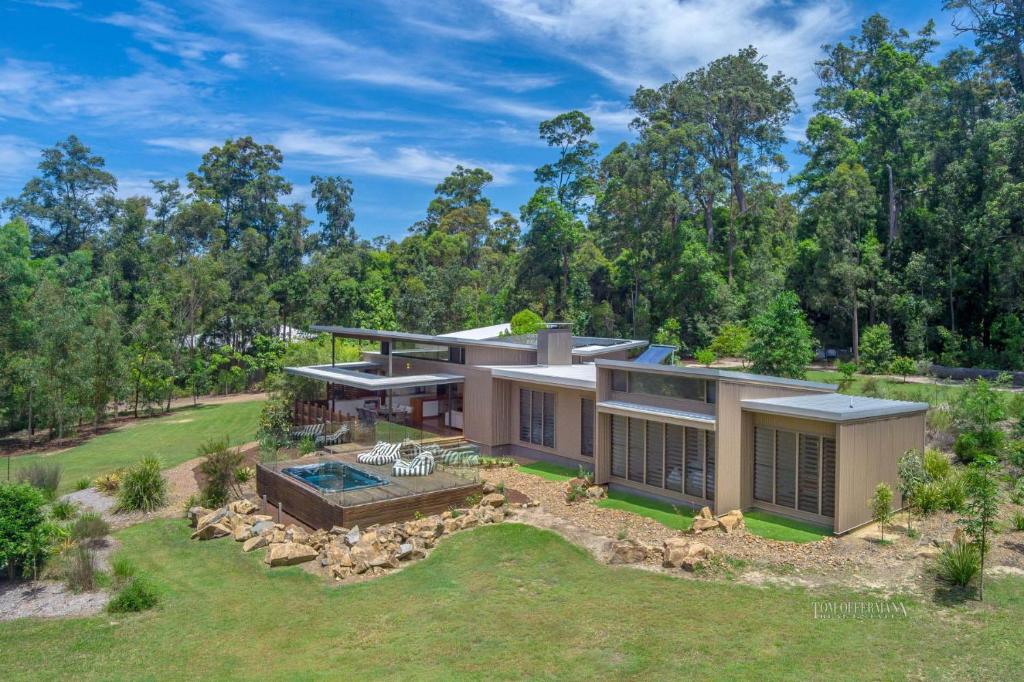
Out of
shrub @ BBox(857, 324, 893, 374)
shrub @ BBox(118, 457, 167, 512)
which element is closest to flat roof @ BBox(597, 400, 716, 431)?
shrub @ BBox(118, 457, 167, 512)

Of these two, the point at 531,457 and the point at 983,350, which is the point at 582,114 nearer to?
the point at 983,350

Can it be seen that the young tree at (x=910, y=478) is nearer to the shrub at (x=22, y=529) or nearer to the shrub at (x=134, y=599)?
the shrub at (x=134, y=599)

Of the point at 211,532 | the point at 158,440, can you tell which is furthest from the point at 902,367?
the point at 158,440

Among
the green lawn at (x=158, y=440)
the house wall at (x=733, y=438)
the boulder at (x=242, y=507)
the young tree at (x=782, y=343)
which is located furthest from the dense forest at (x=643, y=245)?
the house wall at (x=733, y=438)

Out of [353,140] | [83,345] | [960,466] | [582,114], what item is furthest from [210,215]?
[960,466]

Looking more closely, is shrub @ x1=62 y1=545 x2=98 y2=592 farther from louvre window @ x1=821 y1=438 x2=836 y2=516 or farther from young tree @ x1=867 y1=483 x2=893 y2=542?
young tree @ x1=867 y1=483 x2=893 y2=542

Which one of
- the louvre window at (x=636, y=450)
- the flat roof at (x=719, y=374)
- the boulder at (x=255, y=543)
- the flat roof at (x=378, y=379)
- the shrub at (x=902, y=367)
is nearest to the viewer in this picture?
the flat roof at (x=719, y=374)
